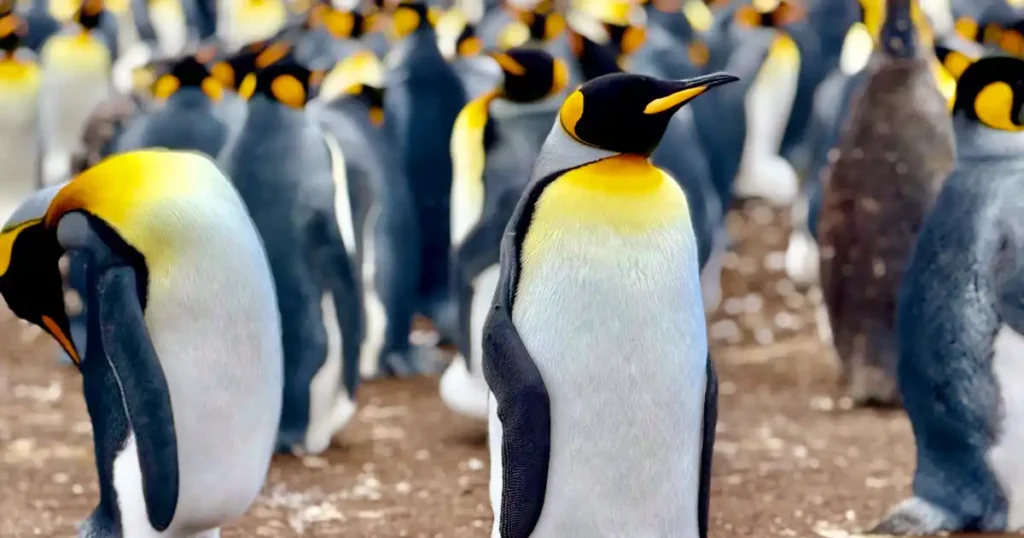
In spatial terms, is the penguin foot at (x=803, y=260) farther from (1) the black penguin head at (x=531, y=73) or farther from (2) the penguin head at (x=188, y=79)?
(2) the penguin head at (x=188, y=79)

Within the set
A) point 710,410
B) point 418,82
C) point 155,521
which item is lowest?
point 418,82

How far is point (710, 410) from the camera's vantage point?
3.11 m

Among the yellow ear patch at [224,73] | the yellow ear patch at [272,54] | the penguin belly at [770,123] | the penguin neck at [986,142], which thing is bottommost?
the penguin belly at [770,123]

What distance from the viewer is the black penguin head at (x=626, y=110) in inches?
118

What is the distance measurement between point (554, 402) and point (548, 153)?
46 centimetres

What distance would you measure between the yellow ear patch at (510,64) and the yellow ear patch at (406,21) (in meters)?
2.10

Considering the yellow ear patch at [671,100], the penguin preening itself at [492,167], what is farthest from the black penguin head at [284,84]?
the yellow ear patch at [671,100]

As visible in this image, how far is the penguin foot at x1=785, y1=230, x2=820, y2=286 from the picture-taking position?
7.98 m

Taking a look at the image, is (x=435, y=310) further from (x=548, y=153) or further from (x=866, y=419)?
(x=548, y=153)

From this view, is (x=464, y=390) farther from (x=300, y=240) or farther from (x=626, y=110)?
(x=626, y=110)

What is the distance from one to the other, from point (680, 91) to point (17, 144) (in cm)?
654

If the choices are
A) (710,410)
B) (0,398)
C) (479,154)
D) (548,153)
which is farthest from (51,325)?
(0,398)

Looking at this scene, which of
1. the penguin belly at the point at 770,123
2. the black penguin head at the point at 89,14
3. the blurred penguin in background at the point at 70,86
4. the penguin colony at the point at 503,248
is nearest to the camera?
the penguin colony at the point at 503,248

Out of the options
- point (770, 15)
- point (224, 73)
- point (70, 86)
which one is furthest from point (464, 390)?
point (770, 15)
